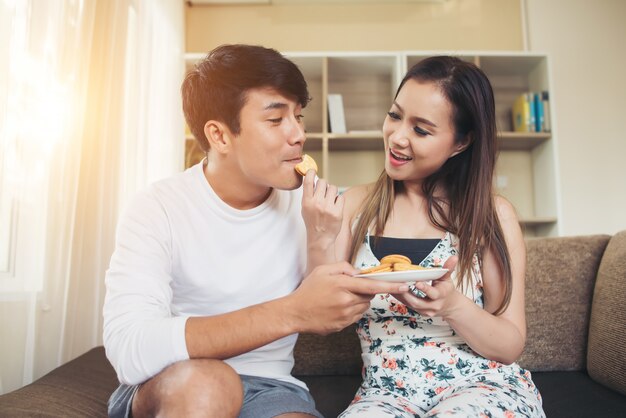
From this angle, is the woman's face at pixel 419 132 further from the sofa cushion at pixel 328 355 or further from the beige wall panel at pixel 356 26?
the beige wall panel at pixel 356 26

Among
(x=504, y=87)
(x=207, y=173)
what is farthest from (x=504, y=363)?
(x=504, y=87)

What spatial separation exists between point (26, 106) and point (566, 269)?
1840mm

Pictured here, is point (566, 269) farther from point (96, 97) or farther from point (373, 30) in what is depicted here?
point (373, 30)

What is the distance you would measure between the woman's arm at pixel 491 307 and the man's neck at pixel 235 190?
531mm

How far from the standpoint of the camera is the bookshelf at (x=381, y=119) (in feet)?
12.8

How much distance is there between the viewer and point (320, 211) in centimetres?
122

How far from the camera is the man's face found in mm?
1304

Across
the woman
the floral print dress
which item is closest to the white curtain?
the woman

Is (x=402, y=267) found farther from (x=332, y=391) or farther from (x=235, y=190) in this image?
(x=332, y=391)

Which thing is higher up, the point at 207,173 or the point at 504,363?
the point at 207,173

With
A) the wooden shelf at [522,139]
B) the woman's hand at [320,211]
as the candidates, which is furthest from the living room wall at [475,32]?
the woman's hand at [320,211]

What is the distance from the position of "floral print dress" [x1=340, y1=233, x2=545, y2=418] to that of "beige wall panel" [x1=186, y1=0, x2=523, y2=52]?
11.2ft

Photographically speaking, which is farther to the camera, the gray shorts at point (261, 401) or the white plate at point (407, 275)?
the gray shorts at point (261, 401)

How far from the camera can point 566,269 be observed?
1648 millimetres
